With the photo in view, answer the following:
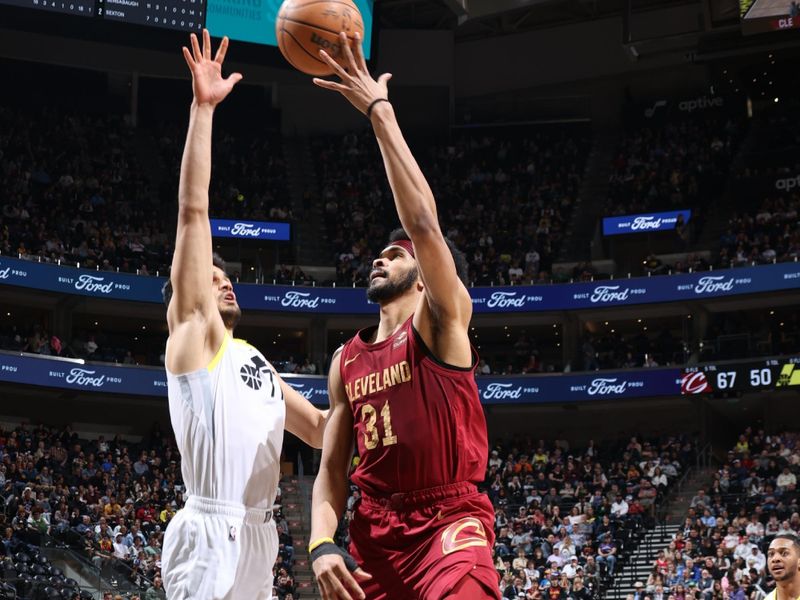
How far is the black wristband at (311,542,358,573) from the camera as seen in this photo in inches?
188

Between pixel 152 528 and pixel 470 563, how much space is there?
20481 mm

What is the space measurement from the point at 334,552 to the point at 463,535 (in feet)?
1.76

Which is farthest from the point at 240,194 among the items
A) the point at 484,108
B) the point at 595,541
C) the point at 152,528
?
the point at 595,541

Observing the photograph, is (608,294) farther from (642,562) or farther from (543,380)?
(642,562)

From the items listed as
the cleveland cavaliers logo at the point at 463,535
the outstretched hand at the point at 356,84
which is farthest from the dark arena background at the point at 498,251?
the outstretched hand at the point at 356,84

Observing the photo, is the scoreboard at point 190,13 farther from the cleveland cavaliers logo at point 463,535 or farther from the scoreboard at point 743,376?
the cleveland cavaliers logo at point 463,535

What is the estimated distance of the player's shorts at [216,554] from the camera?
519 cm

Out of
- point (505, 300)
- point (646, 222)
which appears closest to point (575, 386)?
point (505, 300)

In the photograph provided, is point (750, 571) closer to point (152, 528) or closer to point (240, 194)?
point (152, 528)

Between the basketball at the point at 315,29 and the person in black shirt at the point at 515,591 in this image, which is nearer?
the basketball at the point at 315,29

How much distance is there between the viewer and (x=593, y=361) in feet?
108

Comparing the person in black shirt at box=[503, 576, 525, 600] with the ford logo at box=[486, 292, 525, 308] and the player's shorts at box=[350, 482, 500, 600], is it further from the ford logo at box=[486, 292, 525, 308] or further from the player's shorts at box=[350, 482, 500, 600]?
the player's shorts at box=[350, 482, 500, 600]

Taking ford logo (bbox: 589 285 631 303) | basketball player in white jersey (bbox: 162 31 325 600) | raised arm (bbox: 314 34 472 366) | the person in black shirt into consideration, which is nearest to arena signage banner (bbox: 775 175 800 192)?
ford logo (bbox: 589 285 631 303)

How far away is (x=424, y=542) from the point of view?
482cm
